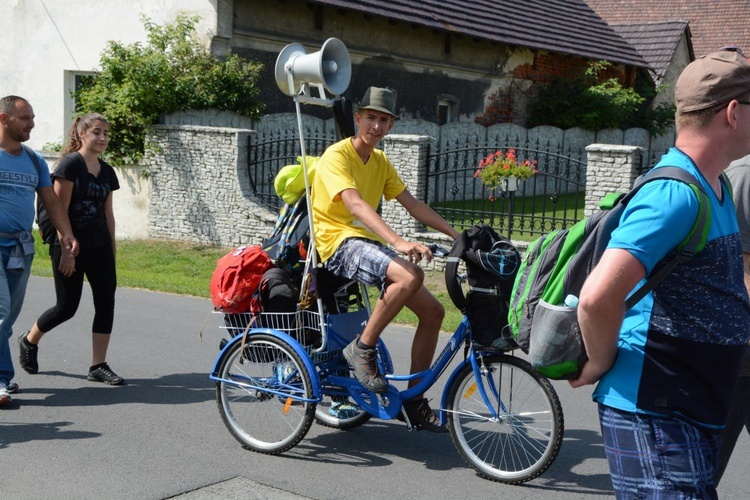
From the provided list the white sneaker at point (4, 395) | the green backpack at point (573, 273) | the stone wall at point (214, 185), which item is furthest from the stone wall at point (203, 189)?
the green backpack at point (573, 273)

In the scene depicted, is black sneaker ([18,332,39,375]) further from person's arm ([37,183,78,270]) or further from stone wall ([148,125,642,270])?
stone wall ([148,125,642,270])

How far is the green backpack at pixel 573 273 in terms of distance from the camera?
2650 millimetres

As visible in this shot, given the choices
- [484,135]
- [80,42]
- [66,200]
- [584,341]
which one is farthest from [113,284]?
[484,135]

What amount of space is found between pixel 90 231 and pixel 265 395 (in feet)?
7.24

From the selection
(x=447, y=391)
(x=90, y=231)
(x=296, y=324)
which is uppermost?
(x=90, y=231)

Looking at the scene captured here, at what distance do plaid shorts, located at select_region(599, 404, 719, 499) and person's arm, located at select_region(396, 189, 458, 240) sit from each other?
269cm

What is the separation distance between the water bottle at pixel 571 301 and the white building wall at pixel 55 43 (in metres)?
16.7

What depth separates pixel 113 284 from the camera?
7.17 metres

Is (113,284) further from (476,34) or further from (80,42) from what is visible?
(476,34)

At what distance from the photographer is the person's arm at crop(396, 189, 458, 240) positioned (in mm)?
5516

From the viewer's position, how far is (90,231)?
700 cm

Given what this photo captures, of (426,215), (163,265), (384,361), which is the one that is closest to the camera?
(384,361)

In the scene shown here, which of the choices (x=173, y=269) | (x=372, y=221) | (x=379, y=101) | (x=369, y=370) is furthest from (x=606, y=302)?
(x=173, y=269)

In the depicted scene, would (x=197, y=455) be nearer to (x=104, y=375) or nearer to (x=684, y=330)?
(x=104, y=375)
